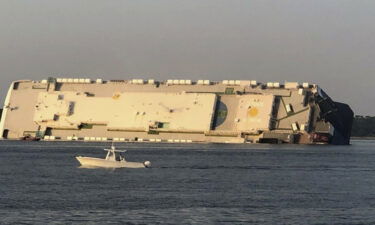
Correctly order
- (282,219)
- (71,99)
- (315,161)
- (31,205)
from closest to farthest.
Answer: (282,219) < (31,205) < (315,161) < (71,99)

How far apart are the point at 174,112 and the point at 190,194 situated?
105 m

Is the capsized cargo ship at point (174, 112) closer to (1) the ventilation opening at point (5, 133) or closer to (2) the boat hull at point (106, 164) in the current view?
(1) the ventilation opening at point (5, 133)

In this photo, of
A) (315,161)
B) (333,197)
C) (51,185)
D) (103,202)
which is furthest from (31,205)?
(315,161)

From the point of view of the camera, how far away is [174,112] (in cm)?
16425

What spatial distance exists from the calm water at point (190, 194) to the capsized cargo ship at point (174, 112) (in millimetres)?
66650

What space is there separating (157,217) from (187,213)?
7.53 feet

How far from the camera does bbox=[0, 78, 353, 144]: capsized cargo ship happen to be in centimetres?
15938

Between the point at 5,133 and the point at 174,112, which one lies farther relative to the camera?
the point at 5,133

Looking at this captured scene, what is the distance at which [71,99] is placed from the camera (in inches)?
6850

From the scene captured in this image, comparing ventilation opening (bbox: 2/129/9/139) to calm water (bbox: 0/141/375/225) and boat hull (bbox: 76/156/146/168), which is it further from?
boat hull (bbox: 76/156/146/168)

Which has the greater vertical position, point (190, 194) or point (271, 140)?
point (271, 140)

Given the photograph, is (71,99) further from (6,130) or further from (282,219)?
(282,219)

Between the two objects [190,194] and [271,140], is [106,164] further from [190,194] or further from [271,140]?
[271,140]

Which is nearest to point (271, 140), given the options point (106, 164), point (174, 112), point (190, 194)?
point (174, 112)
